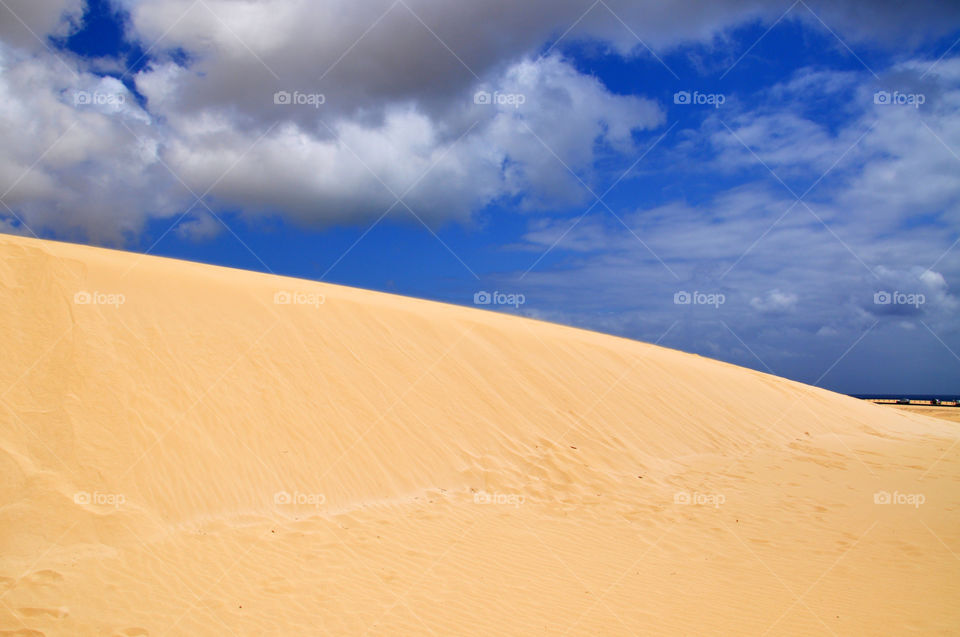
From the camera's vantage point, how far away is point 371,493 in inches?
334

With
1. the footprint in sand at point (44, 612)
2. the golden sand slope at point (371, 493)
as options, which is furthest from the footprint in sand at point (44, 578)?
the footprint in sand at point (44, 612)

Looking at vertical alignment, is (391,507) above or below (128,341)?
below

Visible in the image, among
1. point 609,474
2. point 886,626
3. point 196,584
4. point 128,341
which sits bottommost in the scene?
point 886,626

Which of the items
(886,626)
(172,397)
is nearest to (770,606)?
(886,626)

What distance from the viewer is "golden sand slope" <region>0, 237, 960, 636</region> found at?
567 cm

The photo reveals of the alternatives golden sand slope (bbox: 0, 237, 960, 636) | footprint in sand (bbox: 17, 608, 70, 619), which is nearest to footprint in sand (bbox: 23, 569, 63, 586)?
golden sand slope (bbox: 0, 237, 960, 636)

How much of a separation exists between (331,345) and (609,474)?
602cm

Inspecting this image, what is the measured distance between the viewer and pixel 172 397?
324 inches

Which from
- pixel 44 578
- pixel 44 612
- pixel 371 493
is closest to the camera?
pixel 44 612

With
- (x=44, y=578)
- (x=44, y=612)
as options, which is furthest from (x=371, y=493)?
(x=44, y=612)

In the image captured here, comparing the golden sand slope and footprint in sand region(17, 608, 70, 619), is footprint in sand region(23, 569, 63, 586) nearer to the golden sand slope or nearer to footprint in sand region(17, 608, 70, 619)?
the golden sand slope

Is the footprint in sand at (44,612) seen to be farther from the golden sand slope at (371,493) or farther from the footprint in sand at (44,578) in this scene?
the footprint in sand at (44,578)

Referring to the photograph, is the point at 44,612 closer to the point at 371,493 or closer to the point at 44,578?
the point at 44,578

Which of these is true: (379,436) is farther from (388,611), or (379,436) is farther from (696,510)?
(696,510)
